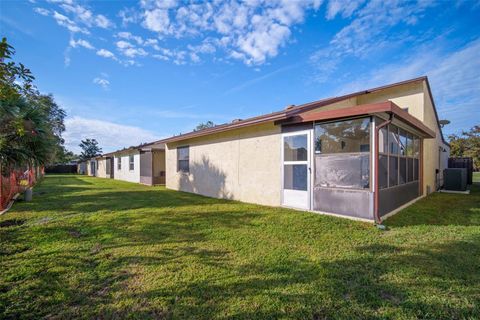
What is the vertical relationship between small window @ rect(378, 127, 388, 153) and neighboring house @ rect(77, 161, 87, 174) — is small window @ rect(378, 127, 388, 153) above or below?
above

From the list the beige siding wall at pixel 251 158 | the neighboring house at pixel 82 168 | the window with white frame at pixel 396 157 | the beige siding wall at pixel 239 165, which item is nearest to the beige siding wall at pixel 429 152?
the beige siding wall at pixel 251 158

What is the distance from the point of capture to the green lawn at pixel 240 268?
2.44m

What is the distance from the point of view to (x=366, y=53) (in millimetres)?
10719

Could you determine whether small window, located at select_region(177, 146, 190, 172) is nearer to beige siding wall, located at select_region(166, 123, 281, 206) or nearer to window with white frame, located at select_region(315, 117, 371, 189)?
beige siding wall, located at select_region(166, 123, 281, 206)

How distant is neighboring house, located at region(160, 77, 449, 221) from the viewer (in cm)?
575

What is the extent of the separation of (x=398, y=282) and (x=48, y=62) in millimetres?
12278

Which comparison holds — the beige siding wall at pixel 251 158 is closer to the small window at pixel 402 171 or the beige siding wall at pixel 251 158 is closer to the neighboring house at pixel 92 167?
the small window at pixel 402 171

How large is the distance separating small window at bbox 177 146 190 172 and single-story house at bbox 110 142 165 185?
2.96m

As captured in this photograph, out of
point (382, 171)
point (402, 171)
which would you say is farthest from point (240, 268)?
point (402, 171)

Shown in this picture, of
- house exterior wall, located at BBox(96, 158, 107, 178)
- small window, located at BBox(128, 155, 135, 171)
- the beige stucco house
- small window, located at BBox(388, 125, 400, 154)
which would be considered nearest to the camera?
small window, located at BBox(388, 125, 400, 154)

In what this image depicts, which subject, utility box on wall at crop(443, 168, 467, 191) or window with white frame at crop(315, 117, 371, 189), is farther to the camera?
utility box on wall at crop(443, 168, 467, 191)

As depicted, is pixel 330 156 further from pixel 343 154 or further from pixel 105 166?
pixel 105 166

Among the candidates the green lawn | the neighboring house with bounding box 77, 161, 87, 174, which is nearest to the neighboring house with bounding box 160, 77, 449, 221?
the green lawn

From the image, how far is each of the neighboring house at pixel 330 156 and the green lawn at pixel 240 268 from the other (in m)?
0.87
